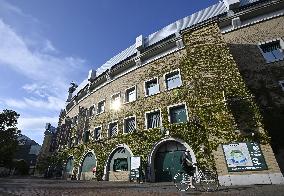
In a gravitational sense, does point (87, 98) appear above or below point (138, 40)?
below

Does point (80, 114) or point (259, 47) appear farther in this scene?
point (80, 114)

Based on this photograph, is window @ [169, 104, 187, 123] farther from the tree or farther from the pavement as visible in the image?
the tree

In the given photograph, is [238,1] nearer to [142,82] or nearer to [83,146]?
[142,82]

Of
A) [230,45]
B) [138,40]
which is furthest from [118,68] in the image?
[230,45]

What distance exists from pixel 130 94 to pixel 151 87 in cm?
303

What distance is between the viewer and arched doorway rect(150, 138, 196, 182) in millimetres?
18141

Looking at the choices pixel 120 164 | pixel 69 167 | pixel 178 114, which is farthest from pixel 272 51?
pixel 69 167

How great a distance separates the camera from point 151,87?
2291cm

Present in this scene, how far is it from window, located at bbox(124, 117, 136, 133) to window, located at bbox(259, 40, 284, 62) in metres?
13.4

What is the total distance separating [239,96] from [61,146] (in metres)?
28.7

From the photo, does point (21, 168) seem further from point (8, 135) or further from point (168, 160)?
point (168, 160)

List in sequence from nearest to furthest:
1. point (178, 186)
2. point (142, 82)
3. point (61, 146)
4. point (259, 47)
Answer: point (178, 186), point (259, 47), point (142, 82), point (61, 146)

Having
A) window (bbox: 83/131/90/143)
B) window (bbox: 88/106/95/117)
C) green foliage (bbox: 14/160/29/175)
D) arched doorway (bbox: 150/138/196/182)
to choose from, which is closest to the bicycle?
arched doorway (bbox: 150/138/196/182)

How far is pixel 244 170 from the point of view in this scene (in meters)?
12.9
